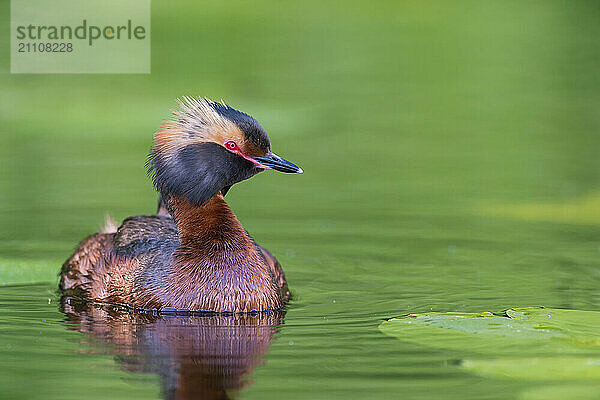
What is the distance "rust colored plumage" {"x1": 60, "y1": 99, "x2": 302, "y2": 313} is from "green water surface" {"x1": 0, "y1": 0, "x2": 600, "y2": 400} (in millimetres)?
441

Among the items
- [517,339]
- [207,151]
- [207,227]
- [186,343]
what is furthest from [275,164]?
[517,339]

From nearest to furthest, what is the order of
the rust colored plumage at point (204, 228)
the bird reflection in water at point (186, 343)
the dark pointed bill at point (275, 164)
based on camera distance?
1. the bird reflection in water at point (186, 343)
2. the rust colored plumage at point (204, 228)
3. the dark pointed bill at point (275, 164)

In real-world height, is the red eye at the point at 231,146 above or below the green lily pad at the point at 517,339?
above

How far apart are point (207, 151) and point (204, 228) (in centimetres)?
71

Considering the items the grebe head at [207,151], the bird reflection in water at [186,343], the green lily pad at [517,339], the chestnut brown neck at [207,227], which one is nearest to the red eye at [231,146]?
the grebe head at [207,151]

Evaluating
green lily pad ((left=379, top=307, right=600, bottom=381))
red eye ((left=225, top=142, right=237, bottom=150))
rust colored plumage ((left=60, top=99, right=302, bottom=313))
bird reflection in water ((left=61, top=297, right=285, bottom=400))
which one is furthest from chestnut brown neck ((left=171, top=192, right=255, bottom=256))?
green lily pad ((left=379, top=307, right=600, bottom=381))

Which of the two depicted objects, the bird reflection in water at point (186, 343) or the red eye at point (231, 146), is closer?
the bird reflection in water at point (186, 343)

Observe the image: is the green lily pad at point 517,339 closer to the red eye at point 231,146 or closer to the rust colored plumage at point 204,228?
the rust colored plumage at point 204,228

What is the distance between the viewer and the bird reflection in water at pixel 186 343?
8797 millimetres

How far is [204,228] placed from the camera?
11.6 m

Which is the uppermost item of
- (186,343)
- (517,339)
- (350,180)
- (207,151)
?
(207,151)

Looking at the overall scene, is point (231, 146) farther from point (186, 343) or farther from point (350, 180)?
point (350, 180)

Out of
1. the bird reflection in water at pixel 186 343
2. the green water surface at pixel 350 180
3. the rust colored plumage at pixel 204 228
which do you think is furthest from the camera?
the rust colored plumage at pixel 204 228

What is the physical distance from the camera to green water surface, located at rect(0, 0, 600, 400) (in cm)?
937
